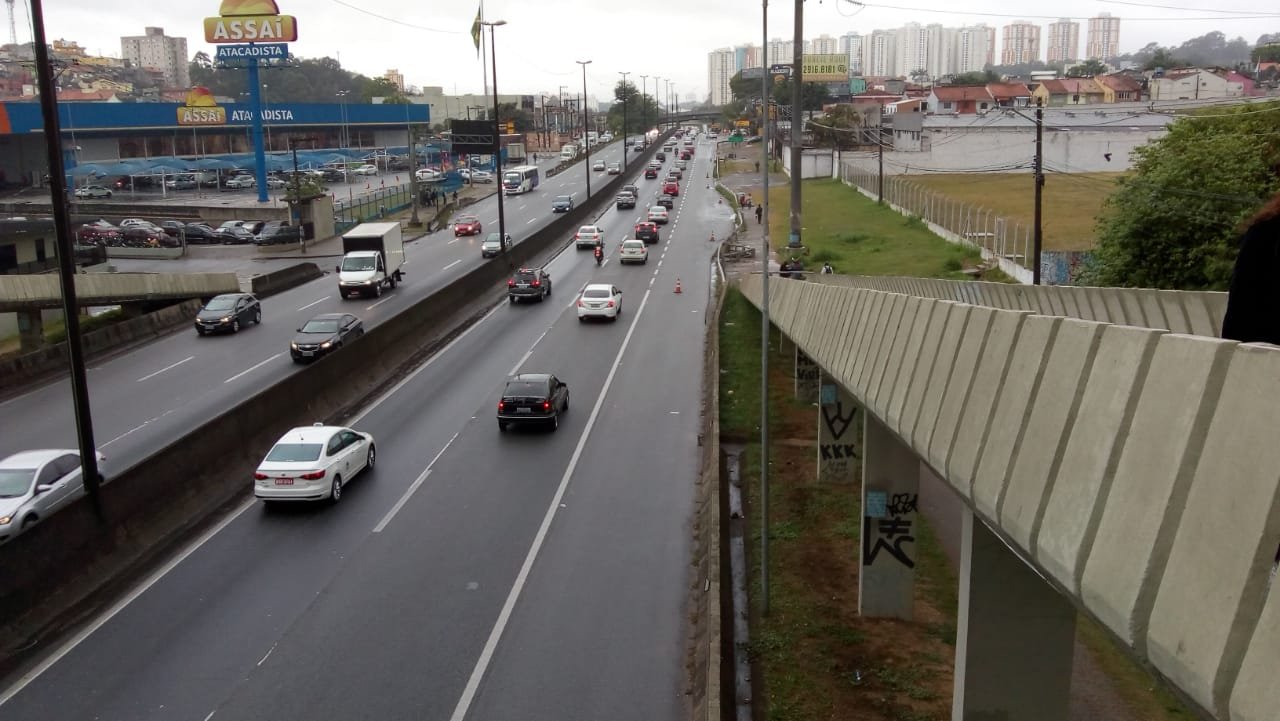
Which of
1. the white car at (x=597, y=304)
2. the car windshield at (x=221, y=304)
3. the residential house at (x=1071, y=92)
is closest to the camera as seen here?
the car windshield at (x=221, y=304)

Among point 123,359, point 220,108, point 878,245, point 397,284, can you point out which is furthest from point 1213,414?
point 220,108

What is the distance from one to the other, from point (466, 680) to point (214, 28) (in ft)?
260

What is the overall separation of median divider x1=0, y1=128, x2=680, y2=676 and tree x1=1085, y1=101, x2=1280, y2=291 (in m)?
22.0

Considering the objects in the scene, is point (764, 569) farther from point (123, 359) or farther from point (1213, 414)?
point (123, 359)

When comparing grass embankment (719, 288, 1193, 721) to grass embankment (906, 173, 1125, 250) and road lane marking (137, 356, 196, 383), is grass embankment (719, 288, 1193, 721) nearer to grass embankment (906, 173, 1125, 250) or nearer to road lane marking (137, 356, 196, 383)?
road lane marking (137, 356, 196, 383)

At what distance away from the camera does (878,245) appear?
6184 cm

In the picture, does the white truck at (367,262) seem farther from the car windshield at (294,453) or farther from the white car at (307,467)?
the car windshield at (294,453)

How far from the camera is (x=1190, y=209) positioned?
29.2 metres

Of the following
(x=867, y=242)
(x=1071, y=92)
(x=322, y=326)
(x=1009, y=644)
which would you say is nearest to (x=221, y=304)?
(x=322, y=326)

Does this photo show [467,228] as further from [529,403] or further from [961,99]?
[961,99]

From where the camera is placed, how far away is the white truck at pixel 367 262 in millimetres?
45844

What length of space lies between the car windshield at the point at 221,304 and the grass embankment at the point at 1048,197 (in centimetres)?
3363

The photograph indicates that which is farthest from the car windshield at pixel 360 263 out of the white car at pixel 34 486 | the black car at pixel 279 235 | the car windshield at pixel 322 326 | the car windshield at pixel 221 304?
the white car at pixel 34 486

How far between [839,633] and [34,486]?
13.9 metres
